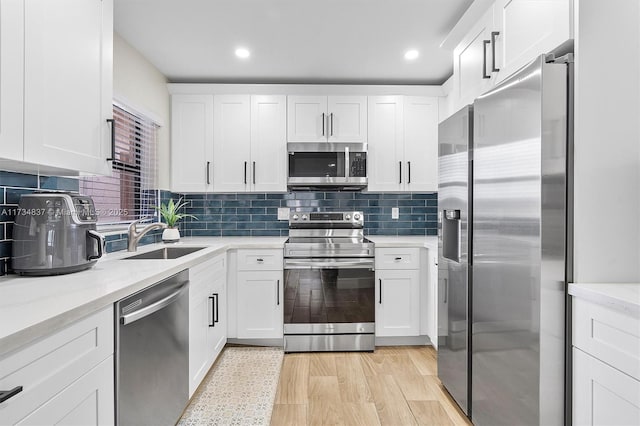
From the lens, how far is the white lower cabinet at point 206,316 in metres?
2.05

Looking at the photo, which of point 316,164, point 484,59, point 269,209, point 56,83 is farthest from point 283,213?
point 56,83

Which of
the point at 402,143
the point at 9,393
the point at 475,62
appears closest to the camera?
the point at 9,393

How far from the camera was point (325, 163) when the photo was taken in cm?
322

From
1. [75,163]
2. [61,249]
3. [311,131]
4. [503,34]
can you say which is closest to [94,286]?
[61,249]

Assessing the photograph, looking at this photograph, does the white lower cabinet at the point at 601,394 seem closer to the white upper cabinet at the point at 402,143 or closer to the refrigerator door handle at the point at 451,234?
the refrigerator door handle at the point at 451,234

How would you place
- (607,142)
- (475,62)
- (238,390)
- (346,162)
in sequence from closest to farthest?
(607,142)
(475,62)
(238,390)
(346,162)

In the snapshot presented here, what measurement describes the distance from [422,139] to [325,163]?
3.14ft

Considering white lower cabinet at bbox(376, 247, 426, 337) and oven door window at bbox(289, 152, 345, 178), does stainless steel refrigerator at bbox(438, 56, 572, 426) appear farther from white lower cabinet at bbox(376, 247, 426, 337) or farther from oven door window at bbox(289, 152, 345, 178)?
oven door window at bbox(289, 152, 345, 178)

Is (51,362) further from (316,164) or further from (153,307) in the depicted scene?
(316,164)

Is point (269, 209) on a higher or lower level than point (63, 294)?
higher

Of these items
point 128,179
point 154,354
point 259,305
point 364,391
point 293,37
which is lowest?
point 364,391

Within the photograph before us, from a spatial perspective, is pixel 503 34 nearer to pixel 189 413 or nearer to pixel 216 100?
pixel 216 100

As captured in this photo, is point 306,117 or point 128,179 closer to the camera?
point 128,179

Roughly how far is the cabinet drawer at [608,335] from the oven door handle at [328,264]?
68.0 inches
